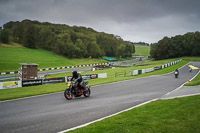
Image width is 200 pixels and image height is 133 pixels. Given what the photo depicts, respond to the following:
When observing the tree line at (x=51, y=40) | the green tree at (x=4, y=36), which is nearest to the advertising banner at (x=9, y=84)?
the tree line at (x=51, y=40)

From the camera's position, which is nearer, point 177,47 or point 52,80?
point 52,80

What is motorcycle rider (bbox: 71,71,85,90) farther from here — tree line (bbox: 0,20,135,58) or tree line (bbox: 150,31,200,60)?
tree line (bbox: 150,31,200,60)

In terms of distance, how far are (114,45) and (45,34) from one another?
177 ft

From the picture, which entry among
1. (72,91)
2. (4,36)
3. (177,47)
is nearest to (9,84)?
(72,91)

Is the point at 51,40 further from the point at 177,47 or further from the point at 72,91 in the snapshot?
the point at 72,91

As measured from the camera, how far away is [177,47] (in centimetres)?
9400

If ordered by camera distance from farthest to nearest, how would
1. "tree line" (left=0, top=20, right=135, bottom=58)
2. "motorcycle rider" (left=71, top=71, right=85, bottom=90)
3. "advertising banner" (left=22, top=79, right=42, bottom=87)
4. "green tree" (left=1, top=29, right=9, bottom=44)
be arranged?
"tree line" (left=0, top=20, right=135, bottom=58)
"green tree" (left=1, top=29, right=9, bottom=44)
"advertising banner" (left=22, top=79, right=42, bottom=87)
"motorcycle rider" (left=71, top=71, right=85, bottom=90)

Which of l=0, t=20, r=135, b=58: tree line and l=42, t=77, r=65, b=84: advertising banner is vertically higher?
l=0, t=20, r=135, b=58: tree line

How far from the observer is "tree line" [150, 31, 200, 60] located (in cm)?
9209

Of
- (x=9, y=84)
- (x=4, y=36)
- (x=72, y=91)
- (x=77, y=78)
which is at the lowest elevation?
(x=9, y=84)

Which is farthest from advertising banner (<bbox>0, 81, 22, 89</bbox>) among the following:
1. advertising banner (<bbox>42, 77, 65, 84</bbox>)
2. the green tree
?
the green tree

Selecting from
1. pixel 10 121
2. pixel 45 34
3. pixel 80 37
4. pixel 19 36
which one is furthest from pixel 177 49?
pixel 10 121

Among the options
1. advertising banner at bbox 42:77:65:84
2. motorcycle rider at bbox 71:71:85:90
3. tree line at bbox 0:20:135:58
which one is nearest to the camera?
motorcycle rider at bbox 71:71:85:90

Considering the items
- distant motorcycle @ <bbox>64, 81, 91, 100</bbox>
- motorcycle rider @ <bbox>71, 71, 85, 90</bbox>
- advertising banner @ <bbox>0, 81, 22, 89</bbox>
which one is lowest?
advertising banner @ <bbox>0, 81, 22, 89</bbox>
